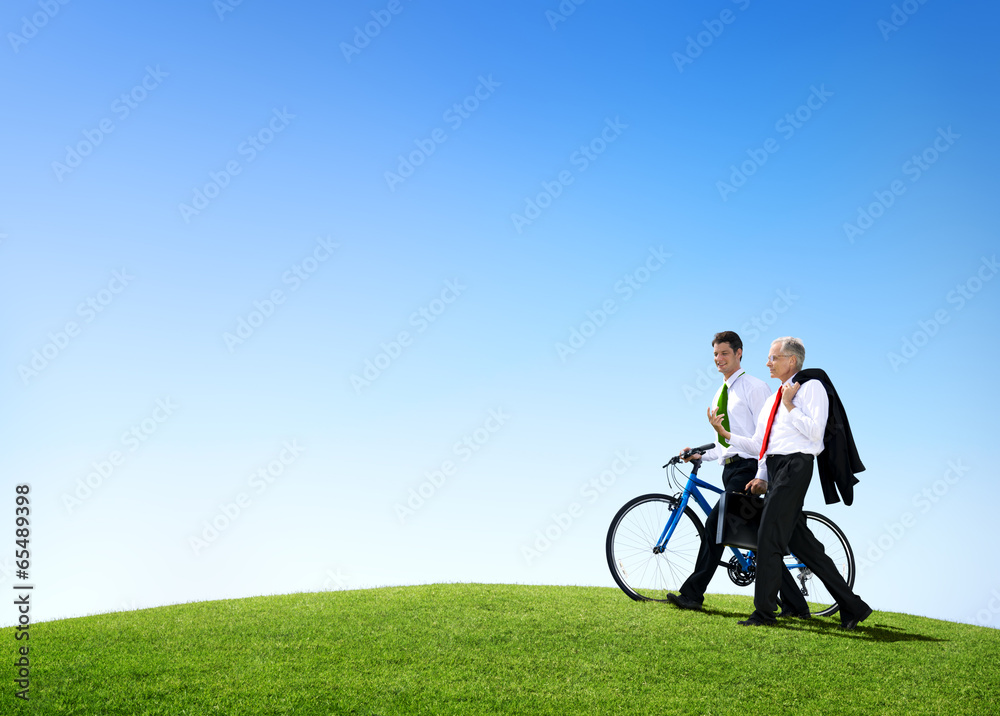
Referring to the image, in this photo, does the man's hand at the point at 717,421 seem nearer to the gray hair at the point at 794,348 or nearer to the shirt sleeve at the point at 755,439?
the shirt sleeve at the point at 755,439

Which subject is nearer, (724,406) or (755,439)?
(755,439)

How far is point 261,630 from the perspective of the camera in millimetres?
6680

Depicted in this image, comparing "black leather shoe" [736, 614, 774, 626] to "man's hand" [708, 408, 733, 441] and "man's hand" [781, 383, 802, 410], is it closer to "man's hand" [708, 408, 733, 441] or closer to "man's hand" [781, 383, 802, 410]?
"man's hand" [708, 408, 733, 441]

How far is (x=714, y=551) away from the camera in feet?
24.1

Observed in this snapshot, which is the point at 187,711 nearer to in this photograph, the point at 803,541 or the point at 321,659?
the point at 321,659

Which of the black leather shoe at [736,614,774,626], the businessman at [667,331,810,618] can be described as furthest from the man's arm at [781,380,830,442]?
the black leather shoe at [736,614,774,626]

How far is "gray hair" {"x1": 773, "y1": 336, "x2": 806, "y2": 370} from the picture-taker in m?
6.86

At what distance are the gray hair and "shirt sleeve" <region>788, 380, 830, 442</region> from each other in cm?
26

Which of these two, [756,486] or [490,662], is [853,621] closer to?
[756,486]

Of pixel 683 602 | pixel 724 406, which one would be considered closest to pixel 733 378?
pixel 724 406

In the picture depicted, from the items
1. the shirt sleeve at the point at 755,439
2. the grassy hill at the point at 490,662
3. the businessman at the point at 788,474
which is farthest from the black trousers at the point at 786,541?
the grassy hill at the point at 490,662

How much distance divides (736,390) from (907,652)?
2.73 meters

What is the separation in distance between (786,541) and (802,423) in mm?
1130

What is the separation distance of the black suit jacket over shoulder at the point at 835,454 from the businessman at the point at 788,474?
0.02m
